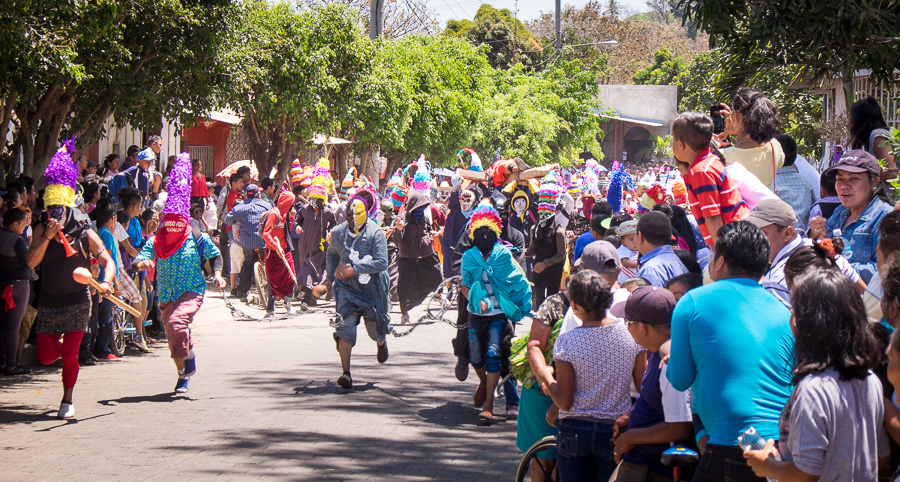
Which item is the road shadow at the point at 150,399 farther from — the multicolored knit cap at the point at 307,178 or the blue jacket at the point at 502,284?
the multicolored knit cap at the point at 307,178

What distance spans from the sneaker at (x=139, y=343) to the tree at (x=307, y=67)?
8114 mm

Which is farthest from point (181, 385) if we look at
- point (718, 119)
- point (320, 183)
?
point (320, 183)

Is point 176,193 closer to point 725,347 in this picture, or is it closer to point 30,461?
point 30,461

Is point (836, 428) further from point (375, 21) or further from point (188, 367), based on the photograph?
point (375, 21)

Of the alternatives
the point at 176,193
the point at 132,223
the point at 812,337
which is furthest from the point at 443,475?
the point at 132,223

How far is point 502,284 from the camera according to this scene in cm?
808

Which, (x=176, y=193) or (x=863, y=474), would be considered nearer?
(x=863, y=474)

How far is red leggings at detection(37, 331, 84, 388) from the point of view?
7.79 m

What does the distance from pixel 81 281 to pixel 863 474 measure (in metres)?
6.91

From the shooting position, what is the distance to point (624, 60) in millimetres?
74375

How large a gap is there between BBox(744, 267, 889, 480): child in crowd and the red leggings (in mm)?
6313

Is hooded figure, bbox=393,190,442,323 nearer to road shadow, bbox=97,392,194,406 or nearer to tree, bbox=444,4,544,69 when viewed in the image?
road shadow, bbox=97,392,194,406

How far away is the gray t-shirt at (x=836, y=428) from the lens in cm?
301

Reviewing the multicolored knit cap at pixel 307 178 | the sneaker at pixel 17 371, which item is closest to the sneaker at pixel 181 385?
the sneaker at pixel 17 371
